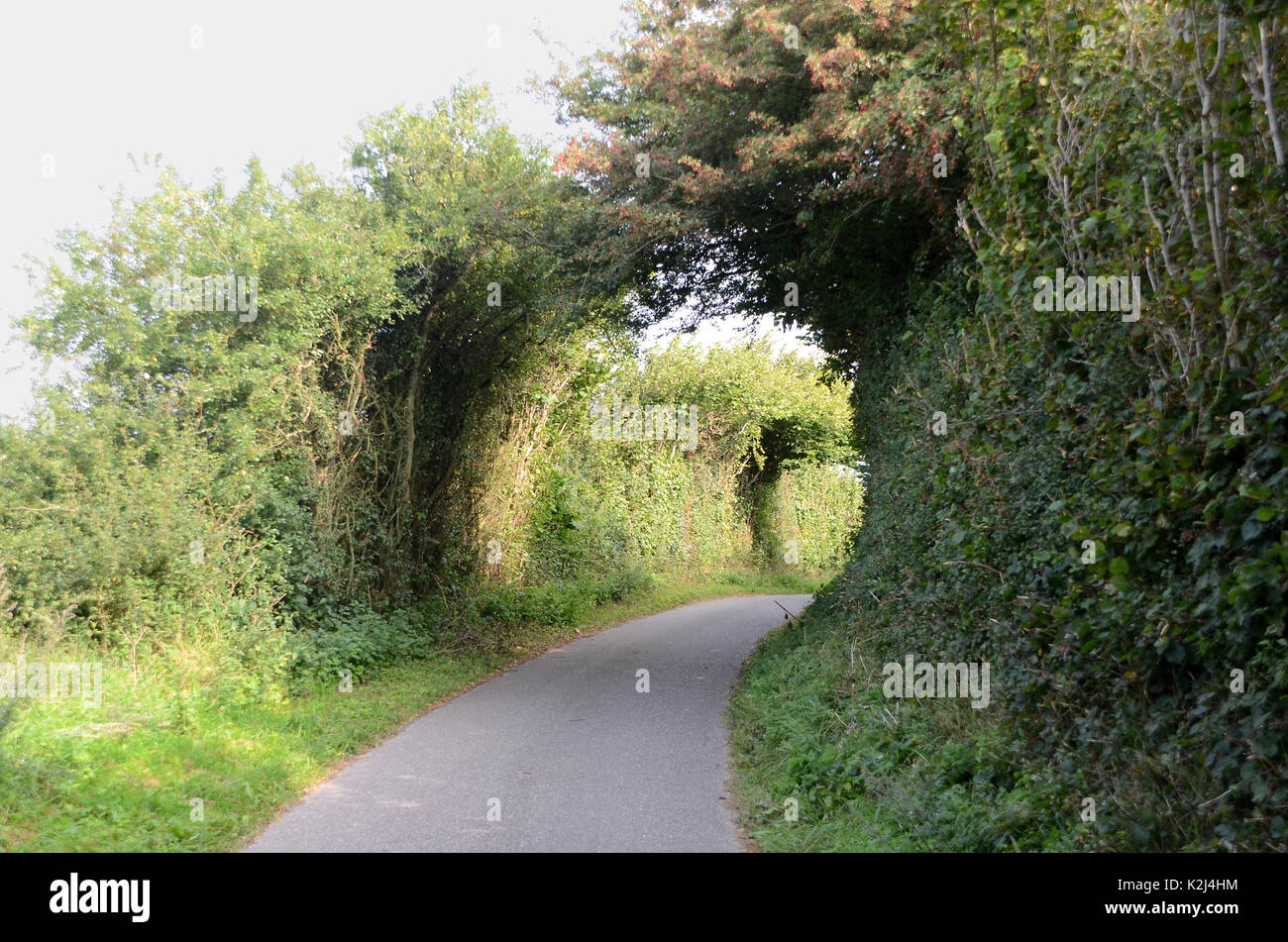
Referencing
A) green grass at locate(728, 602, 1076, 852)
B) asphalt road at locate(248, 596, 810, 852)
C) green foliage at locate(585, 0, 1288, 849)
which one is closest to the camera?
green foliage at locate(585, 0, 1288, 849)

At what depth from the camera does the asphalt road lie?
216 inches

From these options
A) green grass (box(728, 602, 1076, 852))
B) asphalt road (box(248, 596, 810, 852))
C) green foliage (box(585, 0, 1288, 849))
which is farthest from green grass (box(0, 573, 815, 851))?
green foliage (box(585, 0, 1288, 849))

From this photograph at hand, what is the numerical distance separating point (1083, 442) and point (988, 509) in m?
1.13

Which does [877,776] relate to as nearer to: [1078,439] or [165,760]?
[1078,439]

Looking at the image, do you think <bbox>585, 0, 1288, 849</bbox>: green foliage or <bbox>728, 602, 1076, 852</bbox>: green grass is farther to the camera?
<bbox>728, 602, 1076, 852</bbox>: green grass

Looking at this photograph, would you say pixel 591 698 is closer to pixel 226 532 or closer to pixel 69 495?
pixel 226 532

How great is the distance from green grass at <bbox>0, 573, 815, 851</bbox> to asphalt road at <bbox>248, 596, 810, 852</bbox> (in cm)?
30

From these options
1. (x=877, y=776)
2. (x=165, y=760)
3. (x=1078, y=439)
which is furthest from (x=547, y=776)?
(x=1078, y=439)

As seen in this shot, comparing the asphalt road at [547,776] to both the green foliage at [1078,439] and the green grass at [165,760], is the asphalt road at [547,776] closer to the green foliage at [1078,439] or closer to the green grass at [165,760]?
the green grass at [165,760]

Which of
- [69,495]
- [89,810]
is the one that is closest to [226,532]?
[69,495]

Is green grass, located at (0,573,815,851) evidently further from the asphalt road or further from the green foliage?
the green foliage

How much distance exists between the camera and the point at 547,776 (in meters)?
6.90

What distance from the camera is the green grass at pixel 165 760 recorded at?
5.24 meters

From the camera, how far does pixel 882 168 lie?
851 centimetres
